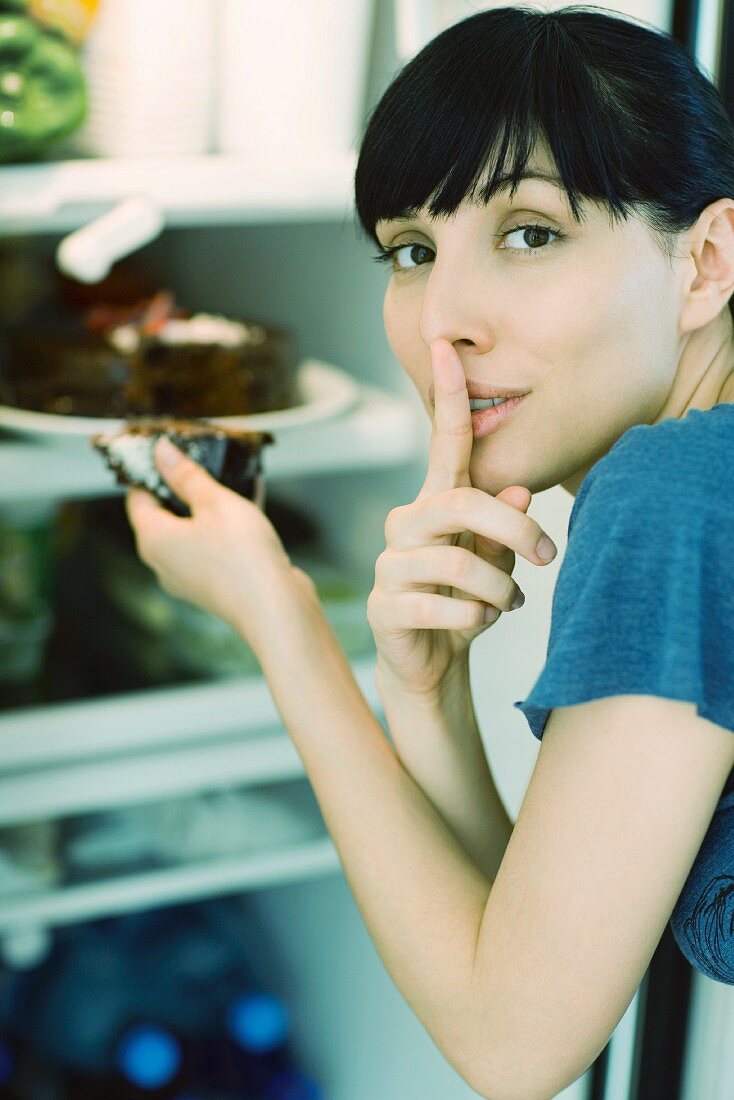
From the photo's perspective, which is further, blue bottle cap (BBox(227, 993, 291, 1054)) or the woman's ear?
blue bottle cap (BBox(227, 993, 291, 1054))

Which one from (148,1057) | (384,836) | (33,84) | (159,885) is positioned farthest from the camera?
(148,1057)

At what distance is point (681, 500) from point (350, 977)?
46.6 inches

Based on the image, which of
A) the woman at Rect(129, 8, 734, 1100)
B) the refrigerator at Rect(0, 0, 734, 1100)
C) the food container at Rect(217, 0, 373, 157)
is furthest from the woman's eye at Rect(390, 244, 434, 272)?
the food container at Rect(217, 0, 373, 157)

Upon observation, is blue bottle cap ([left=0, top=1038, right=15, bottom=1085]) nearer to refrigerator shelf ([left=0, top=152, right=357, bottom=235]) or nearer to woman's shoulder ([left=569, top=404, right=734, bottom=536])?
refrigerator shelf ([left=0, top=152, right=357, bottom=235])

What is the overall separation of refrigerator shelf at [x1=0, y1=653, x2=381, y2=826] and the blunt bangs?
0.71m

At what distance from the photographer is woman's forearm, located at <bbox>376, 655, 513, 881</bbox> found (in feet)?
2.81

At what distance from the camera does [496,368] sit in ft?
2.33

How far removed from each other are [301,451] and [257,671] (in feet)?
0.94

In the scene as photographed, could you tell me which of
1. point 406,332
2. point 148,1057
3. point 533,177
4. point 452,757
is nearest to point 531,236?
point 533,177

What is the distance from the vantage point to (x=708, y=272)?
0.73 meters

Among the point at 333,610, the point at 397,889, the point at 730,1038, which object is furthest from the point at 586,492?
the point at 333,610

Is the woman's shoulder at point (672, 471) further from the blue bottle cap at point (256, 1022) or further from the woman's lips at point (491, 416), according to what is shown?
the blue bottle cap at point (256, 1022)

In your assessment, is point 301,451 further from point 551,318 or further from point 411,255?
point 551,318

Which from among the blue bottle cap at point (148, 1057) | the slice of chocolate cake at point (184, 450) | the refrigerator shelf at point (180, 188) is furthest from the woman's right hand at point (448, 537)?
the blue bottle cap at point (148, 1057)
